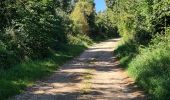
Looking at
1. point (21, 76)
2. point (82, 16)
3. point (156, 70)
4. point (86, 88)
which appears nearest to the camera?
point (156, 70)

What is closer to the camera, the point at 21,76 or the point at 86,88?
the point at 86,88

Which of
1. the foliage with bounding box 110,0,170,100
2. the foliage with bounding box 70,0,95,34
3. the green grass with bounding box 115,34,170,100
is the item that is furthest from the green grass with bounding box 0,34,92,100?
the foliage with bounding box 70,0,95,34

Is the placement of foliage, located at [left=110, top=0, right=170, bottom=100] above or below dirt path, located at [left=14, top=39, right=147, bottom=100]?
above

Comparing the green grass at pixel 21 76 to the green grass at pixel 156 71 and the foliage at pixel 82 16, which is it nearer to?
the green grass at pixel 156 71

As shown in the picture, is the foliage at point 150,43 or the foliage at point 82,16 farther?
the foliage at point 82,16

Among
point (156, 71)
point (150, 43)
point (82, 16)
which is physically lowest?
point (156, 71)

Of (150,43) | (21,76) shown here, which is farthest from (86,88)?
(150,43)

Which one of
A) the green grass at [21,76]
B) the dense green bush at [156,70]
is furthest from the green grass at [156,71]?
the green grass at [21,76]

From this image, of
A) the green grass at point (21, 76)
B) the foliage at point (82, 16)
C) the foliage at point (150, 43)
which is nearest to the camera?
the foliage at point (150, 43)

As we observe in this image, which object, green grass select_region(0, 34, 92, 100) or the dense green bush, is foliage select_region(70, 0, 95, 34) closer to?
green grass select_region(0, 34, 92, 100)

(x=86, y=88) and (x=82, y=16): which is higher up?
(x=82, y=16)

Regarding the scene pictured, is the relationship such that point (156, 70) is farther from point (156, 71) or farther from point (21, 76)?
point (21, 76)

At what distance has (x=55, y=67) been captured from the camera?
23.9m

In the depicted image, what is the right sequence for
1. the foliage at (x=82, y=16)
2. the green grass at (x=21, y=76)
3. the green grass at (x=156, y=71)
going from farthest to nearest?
the foliage at (x=82, y=16), the green grass at (x=21, y=76), the green grass at (x=156, y=71)
